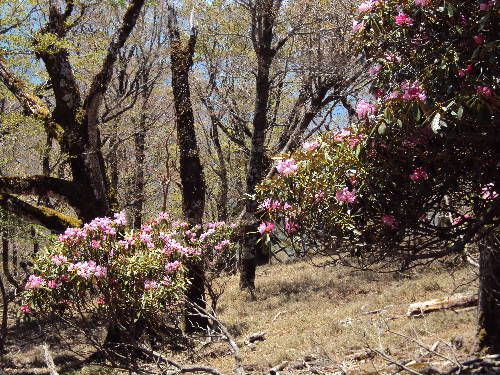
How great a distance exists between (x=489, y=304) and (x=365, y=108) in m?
3.30

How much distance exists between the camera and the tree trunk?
5520mm

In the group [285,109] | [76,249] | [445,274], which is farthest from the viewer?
[285,109]

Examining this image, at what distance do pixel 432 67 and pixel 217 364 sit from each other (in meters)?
5.87

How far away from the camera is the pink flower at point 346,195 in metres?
3.87

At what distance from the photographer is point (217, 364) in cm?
765

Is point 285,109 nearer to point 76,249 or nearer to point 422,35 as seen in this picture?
point 76,249

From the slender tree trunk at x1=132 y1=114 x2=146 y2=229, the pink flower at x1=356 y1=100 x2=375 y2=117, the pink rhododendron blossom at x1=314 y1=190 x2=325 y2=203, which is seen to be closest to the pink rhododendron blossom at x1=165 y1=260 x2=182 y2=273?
the pink rhododendron blossom at x1=314 y1=190 x2=325 y2=203

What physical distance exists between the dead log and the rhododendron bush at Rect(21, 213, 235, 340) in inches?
150

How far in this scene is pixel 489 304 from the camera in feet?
18.5

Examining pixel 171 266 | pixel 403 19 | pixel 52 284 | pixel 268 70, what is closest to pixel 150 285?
pixel 171 266

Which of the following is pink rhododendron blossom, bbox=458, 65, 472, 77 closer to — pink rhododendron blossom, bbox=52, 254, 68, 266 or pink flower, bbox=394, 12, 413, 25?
pink flower, bbox=394, 12, 413, 25

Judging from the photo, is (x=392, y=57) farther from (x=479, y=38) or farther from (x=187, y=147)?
(x=187, y=147)

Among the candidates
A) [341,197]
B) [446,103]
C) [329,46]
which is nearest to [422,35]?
[446,103]

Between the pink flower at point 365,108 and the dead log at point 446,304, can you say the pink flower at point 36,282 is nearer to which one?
the pink flower at point 365,108
